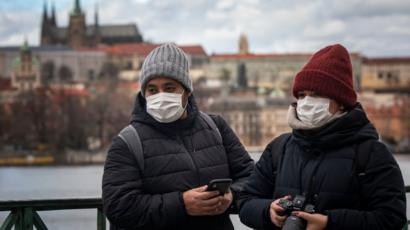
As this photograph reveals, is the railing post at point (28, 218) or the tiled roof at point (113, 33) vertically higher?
the railing post at point (28, 218)

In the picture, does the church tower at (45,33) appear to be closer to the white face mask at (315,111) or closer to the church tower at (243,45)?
the church tower at (243,45)

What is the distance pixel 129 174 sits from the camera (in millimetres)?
2307

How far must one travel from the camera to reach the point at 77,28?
3826 inches

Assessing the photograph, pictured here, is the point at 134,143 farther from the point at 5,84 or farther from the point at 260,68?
the point at 260,68

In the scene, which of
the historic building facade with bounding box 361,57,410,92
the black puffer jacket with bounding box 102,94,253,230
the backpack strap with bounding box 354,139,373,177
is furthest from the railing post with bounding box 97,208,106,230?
the historic building facade with bounding box 361,57,410,92

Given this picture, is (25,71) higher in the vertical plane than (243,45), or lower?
lower

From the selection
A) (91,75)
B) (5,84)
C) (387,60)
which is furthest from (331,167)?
(387,60)

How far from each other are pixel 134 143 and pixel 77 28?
96419mm

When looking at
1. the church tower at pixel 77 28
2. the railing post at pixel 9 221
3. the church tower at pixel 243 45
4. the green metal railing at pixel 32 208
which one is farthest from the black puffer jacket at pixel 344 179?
the church tower at pixel 243 45

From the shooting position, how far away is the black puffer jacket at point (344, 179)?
2.04 meters

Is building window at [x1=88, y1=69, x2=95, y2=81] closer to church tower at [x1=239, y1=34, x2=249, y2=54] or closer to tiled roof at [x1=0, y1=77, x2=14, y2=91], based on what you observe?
tiled roof at [x1=0, y1=77, x2=14, y2=91]

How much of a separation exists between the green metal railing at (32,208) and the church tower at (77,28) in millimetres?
94528

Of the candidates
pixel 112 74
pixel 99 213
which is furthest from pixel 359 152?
pixel 112 74

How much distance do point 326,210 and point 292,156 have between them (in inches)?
7.5
